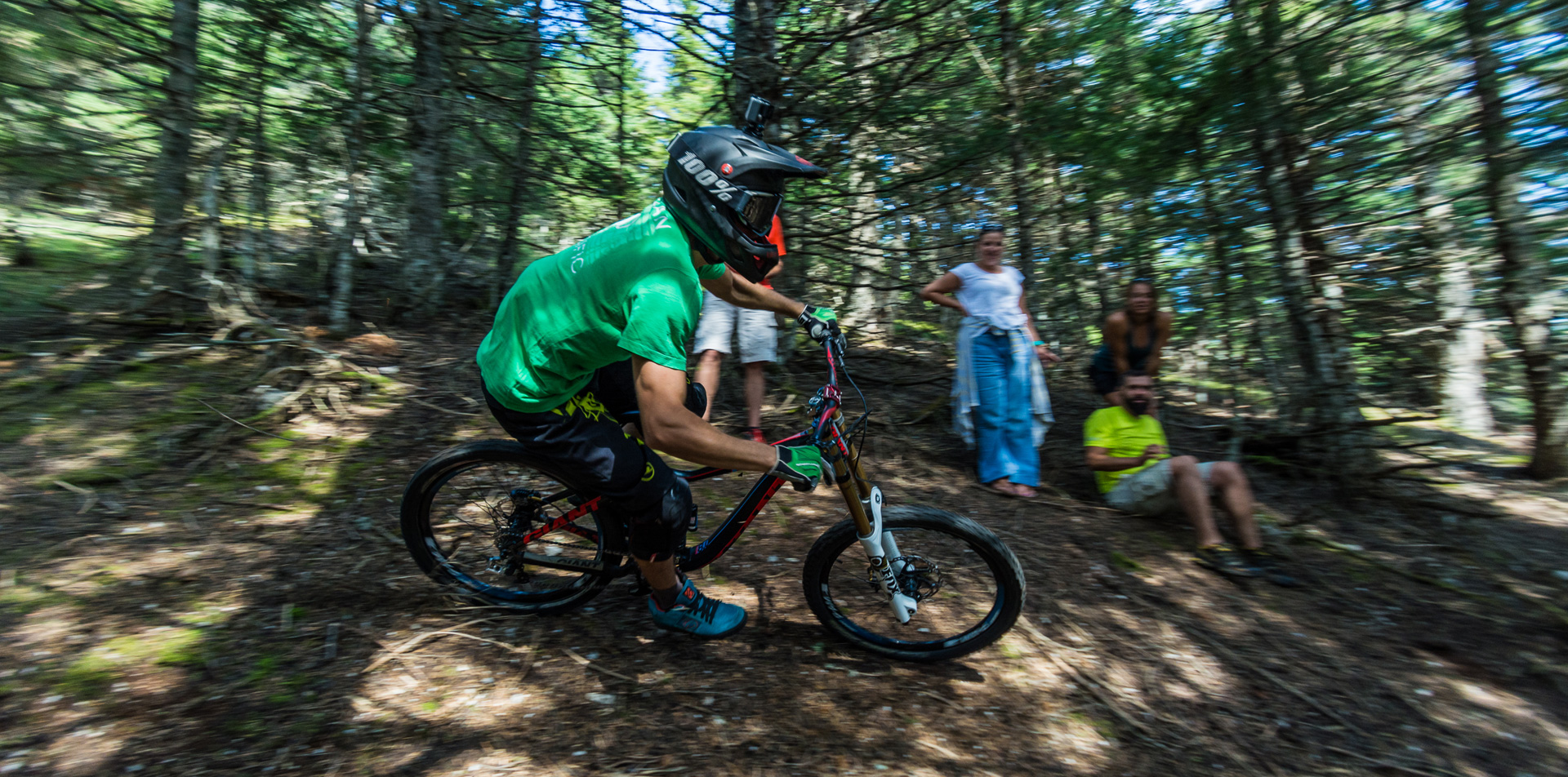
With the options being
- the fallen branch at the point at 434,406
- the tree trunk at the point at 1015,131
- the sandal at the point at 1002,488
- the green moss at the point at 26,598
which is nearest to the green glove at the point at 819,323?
the sandal at the point at 1002,488

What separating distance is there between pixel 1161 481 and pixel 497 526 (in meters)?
4.13

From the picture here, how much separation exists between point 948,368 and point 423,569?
18.0ft

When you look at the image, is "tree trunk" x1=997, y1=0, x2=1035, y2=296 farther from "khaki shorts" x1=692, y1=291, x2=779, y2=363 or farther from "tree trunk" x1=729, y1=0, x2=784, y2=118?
"khaki shorts" x1=692, y1=291, x2=779, y2=363

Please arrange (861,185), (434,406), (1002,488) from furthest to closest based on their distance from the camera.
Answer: (861,185) < (434,406) < (1002,488)

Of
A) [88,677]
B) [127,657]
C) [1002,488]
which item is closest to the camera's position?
[88,677]

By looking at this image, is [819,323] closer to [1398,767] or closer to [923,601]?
[923,601]

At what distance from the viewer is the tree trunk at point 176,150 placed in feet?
18.6

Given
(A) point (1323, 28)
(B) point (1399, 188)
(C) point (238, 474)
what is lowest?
(C) point (238, 474)

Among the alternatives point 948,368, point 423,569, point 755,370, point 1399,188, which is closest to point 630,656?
point 423,569

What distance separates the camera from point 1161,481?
486cm

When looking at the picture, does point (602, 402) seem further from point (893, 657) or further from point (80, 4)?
point (80, 4)

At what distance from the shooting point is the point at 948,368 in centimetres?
759

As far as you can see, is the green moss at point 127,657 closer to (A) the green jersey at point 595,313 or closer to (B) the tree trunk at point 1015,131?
(A) the green jersey at point 595,313

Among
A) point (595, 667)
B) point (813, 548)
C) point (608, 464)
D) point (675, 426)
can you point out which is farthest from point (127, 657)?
point (813, 548)
